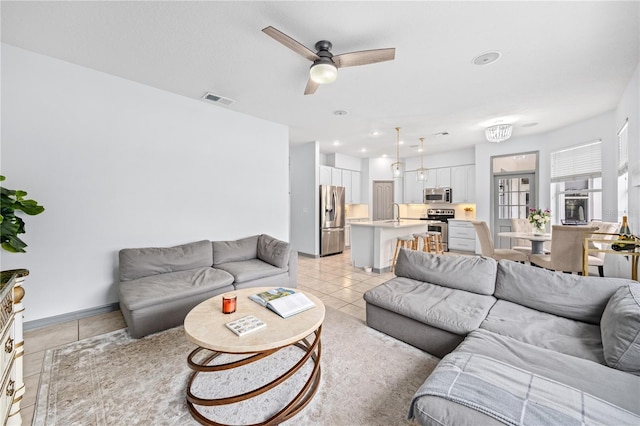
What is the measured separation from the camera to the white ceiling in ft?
6.53

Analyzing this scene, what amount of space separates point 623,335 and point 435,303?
106 cm

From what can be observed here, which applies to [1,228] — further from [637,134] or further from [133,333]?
[637,134]

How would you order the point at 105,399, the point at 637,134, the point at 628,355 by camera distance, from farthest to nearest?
the point at 637,134
the point at 105,399
the point at 628,355

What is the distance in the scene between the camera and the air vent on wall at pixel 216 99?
3512mm

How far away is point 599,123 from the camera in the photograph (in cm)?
425

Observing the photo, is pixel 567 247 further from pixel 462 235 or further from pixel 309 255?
pixel 309 255

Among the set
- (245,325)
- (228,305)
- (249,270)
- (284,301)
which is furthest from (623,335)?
(249,270)

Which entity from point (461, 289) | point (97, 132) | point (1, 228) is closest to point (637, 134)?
point (461, 289)

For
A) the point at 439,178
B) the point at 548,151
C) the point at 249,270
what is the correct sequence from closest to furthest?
the point at 249,270 < the point at 548,151 < the point at 439,178

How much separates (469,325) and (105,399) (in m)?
2.55

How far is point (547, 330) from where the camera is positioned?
1773 mm

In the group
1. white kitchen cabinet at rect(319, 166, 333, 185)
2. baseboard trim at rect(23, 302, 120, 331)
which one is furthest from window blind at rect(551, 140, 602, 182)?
baseboard trim at rect(23, 302, 120, 331)

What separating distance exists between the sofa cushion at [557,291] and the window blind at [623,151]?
2.50 m

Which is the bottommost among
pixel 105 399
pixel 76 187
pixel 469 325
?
pixel 105 399
